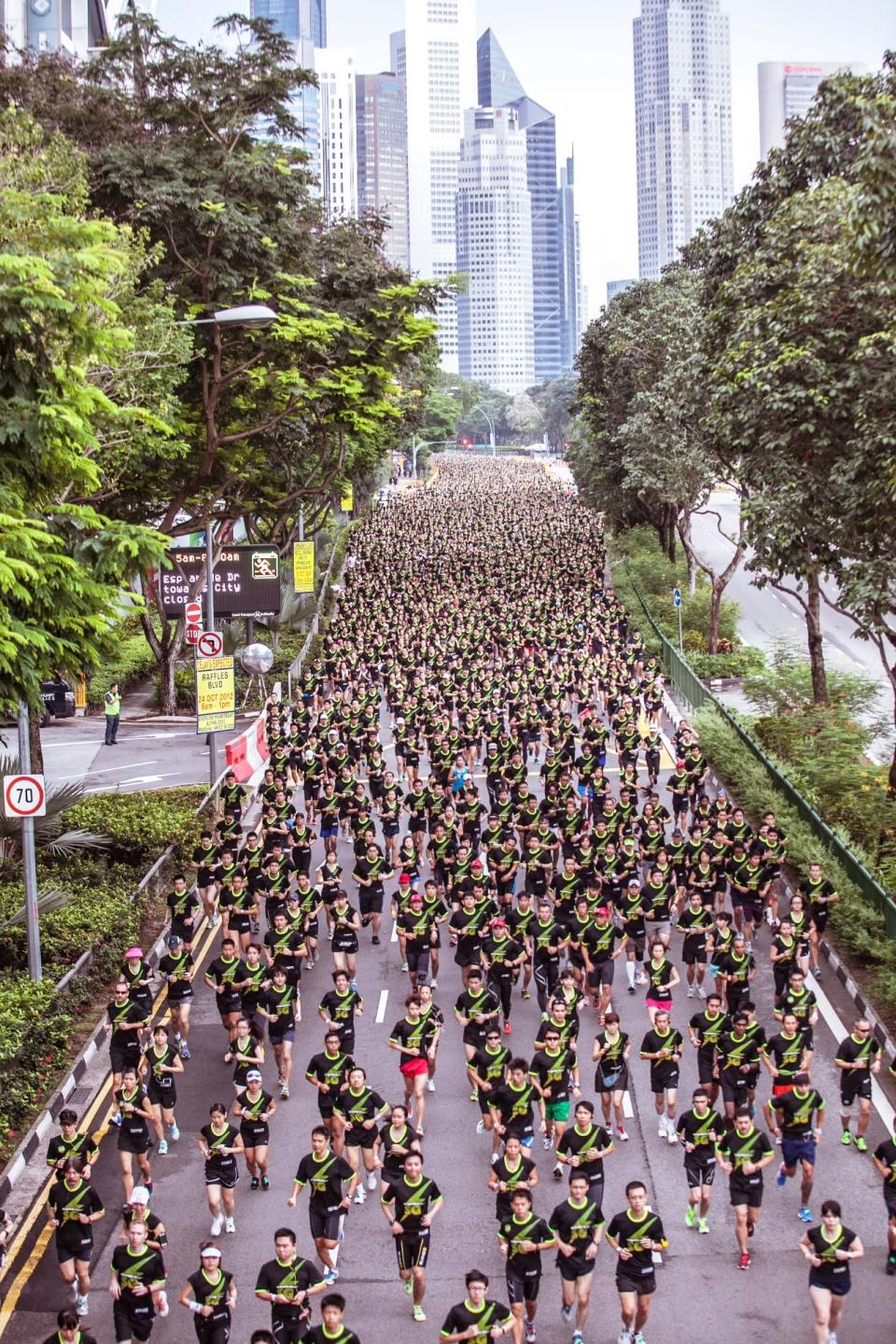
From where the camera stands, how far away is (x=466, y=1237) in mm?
11773

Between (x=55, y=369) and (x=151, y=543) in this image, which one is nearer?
(x=55, y=369)

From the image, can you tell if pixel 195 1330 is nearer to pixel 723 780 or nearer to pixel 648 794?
pixel 648 794

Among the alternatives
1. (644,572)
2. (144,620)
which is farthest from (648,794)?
(644,572)

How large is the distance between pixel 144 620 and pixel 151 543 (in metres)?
20.8

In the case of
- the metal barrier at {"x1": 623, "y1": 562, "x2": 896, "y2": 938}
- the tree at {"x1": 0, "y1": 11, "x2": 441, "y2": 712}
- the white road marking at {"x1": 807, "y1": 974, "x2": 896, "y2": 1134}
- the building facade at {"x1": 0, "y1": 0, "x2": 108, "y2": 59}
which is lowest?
the white road marking at {"x1": 807, "y1": 974, "x2": 896, "y2": 1134}

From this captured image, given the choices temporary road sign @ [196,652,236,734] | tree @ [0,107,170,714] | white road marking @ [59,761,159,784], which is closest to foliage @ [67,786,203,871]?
temporary road sign @ [196,652,236,734]

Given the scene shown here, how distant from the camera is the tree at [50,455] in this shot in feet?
40.3

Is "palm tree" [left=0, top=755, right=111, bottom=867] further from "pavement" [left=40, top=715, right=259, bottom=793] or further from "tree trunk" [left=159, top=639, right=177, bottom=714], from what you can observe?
"tree trunk" [left=159, top=639, right=177, bottom=714]

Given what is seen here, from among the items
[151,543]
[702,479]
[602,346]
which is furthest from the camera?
[602,346]

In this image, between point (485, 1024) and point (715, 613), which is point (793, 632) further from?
point (485, 1024)

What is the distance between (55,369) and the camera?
510 inches

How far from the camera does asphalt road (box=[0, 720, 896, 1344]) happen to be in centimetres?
1048

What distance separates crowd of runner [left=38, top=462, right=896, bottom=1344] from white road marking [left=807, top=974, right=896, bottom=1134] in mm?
261

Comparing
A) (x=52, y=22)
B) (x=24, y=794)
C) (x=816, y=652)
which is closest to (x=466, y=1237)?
(x=24, y=794)
